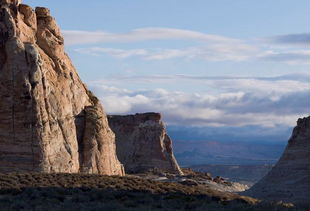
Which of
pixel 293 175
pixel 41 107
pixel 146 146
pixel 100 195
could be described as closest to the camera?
pixel 100 195

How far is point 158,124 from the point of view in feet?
344

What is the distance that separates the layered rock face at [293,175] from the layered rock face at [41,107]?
12078 millimetres

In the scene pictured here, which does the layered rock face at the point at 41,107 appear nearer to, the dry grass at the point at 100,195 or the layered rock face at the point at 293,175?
the dry grass at the point at 100,195

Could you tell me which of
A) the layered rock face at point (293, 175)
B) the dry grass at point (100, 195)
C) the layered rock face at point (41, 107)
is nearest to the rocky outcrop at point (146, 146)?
the layered rock face at point (41, 107)

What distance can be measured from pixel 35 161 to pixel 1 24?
9.59m

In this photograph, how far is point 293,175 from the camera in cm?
5962

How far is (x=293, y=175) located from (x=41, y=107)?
61.0ft

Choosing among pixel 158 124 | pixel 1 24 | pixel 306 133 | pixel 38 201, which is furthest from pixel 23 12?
pixel 158 124

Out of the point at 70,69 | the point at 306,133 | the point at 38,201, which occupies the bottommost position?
the point at 38,201

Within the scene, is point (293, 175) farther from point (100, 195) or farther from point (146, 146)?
point (146, 146)

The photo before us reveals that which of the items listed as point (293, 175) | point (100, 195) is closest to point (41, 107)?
point (100, 195)

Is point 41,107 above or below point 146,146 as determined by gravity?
above

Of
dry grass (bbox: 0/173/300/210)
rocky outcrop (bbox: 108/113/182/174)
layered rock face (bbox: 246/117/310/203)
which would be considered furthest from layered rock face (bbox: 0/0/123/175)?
rocky outcrop (bbox: 108/113/182/174)

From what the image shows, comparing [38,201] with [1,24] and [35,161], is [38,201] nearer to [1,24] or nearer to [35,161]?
[35,161]
